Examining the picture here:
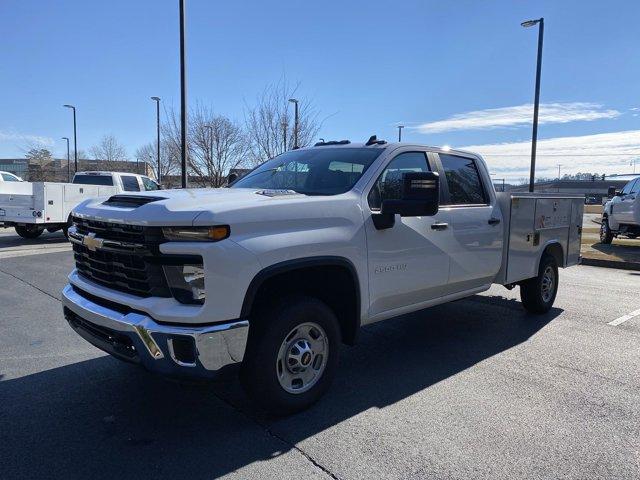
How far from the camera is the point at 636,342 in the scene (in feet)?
17.9

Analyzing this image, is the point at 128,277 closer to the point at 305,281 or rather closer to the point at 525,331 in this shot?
the point at 305,281

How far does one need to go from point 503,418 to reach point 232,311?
81.9 inches

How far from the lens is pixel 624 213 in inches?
538

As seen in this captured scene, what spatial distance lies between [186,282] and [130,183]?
47.6 ft

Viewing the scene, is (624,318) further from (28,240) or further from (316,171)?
(28,240)

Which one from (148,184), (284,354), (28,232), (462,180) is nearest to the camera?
(284,354)

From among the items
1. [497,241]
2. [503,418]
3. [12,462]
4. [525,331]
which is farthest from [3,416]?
[525,331]

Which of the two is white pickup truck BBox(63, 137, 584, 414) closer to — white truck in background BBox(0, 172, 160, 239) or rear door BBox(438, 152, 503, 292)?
rear door BBox(438, 152, 503, 292)

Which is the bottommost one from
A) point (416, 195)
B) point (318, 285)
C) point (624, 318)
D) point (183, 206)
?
point (624, 318)

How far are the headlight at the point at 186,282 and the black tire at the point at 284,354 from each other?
0.49m

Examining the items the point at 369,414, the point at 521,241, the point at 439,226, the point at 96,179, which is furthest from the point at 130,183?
the point at 369,414

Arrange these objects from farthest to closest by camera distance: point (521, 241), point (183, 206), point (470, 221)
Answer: point (521, 241) → point (470, 221) → point (183, 206)

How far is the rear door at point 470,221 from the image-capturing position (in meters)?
4.81

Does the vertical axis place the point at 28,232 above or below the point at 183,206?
below
